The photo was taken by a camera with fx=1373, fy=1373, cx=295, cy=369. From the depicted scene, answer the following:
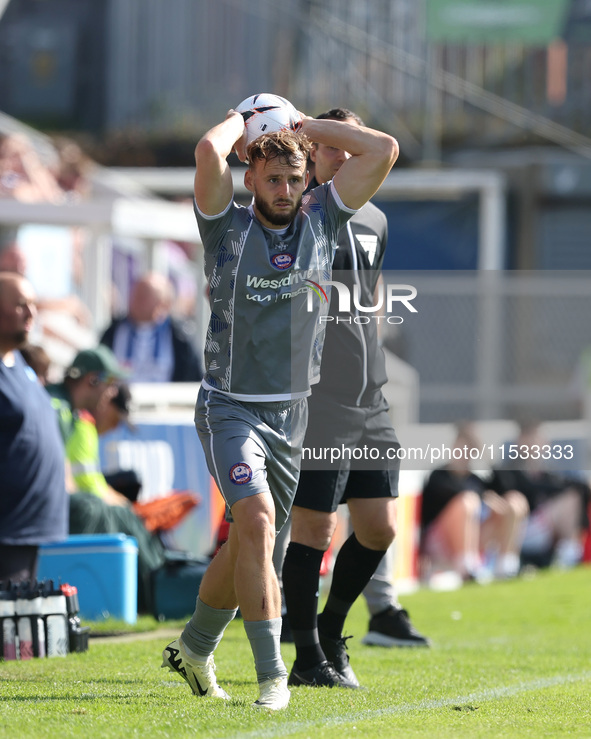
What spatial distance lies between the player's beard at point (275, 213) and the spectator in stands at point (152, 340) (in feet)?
21.3

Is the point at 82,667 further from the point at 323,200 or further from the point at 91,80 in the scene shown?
the point at 91,80

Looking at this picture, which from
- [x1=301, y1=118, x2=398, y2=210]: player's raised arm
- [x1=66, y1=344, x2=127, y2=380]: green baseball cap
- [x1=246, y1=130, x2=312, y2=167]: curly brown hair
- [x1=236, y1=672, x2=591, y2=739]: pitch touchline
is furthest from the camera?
[x1=66, y1=344, x2=127, y2=380]: green baseball cap

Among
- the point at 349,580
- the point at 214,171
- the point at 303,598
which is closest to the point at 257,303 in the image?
the point at 214,171

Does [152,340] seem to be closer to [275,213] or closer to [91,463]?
[91,463]

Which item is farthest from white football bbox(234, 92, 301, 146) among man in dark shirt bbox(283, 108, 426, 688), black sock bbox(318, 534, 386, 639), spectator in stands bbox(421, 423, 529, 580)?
spectator in stands bbox(421, 423, 529, 580)

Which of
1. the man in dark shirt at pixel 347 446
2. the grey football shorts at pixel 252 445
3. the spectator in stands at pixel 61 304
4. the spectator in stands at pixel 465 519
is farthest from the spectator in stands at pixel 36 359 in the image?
the spectator in stands at pixel 465 519

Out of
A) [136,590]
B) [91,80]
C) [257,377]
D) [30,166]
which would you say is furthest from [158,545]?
[91,80]

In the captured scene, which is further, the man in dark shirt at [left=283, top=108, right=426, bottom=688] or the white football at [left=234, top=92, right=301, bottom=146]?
the man in dark shirt at [left=283, top=108, right=426, bottom=688]

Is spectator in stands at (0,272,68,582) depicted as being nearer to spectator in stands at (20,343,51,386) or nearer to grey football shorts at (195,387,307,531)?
spectator in stands at (20,343,51,386)

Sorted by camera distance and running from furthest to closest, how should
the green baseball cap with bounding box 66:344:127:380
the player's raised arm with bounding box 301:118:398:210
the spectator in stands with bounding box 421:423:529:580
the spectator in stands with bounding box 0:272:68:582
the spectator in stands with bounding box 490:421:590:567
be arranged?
the spectator in stands with bounding box 490:421:590:567 < the spectator in stands with bounding box 421:423:529:580 < the green baseball cap with bounding box 66:344:127:380 < the spectator in stands with bounding box 0:272:68:582 < the player's raised arm with bounding box 301:118:398:210

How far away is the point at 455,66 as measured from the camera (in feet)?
74.2

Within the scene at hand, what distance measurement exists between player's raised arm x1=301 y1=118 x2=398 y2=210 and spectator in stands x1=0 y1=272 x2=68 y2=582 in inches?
86.5

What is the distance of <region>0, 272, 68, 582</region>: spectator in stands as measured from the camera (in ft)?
22.7

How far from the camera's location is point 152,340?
39.2 ft
